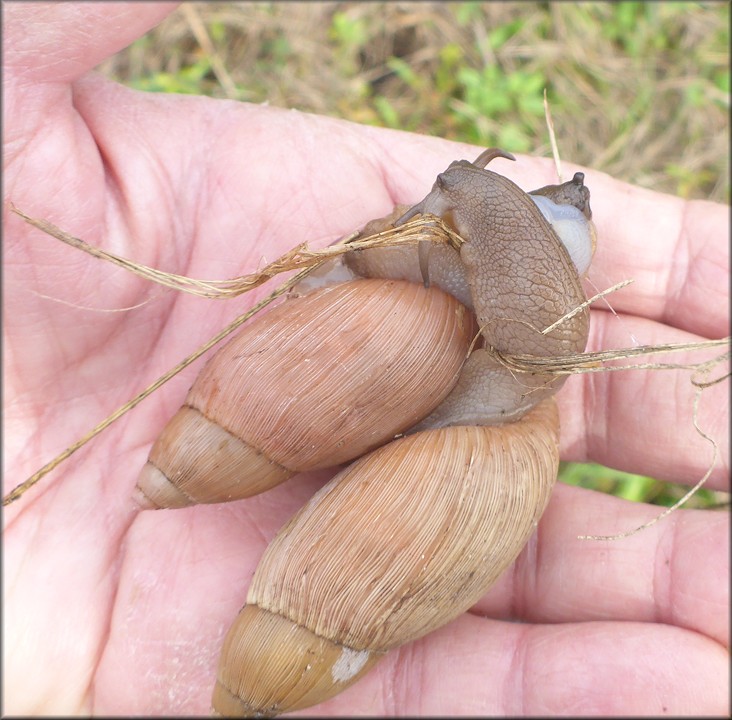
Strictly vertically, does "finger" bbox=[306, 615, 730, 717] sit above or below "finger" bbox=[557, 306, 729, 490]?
below

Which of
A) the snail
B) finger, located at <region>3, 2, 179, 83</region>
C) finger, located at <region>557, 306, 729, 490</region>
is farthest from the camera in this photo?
finger, located at <region>557, 306, 729, 490</region>

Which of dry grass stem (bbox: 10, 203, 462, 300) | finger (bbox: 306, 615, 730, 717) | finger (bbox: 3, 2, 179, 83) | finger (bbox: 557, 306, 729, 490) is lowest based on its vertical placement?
finger (bbox: 306, 615, 730, 717)

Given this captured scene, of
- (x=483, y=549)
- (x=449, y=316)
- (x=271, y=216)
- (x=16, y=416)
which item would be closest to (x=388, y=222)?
(x=449, y=316)

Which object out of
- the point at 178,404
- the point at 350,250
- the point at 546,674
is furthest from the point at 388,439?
the point at 546,674

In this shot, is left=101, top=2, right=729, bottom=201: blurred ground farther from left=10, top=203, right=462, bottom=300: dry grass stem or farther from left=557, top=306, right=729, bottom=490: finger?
left=10, top=203, right=462, bottom=300: dry grass stem

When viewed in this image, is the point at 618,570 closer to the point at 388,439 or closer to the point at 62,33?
the point at 388,439

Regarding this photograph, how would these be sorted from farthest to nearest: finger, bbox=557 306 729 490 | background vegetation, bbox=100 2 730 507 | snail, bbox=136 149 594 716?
1. background vegetation, bbox=100 2 730 507
2. finger, bbox=557 306 729 490
3. snail, bbox=136 149 594 716

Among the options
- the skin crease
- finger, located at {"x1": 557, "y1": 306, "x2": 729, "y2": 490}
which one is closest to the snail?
the skin crease

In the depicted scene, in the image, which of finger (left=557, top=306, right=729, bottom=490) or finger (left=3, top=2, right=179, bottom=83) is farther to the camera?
finger (left=557, top=306, right=729, bottom=490)
